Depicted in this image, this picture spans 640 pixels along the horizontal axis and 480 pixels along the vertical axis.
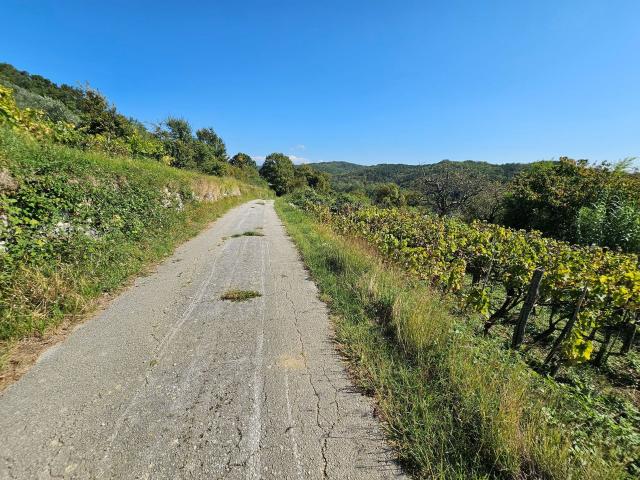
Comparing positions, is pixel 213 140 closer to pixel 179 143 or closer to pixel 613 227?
pixel 179 143

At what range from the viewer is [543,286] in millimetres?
3861

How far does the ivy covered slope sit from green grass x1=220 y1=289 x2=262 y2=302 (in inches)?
82.8

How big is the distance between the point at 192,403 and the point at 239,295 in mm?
2614

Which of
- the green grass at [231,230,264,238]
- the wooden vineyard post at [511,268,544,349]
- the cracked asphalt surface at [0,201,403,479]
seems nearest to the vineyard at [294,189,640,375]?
the wooden vineyard post at [511,268,544,349]

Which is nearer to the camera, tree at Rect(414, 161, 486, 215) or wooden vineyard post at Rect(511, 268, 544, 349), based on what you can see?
wooden vineyard post at Rect(511, 268, 544, 349)

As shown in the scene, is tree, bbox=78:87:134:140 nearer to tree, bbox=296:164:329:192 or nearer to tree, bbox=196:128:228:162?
tree, bbox=196:128:228:162

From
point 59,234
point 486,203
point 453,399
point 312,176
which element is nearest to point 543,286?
point 453,399

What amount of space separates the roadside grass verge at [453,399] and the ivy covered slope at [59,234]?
4249mm

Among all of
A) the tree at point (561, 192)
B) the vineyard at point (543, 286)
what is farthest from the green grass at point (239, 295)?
the tree at point (561, 192)

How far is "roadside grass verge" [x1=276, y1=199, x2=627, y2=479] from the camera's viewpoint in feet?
6.42

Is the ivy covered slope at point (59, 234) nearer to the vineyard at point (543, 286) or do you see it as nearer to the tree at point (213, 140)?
the vineyard at point (543, 286)

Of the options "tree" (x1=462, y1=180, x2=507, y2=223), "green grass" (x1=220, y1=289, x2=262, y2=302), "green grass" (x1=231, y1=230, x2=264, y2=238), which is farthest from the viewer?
"tree" (x1=462, y1=180, x2=507, y2=223)

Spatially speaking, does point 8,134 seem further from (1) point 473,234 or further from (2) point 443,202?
(2) point 443,202

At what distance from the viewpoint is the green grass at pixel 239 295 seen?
5062mm
